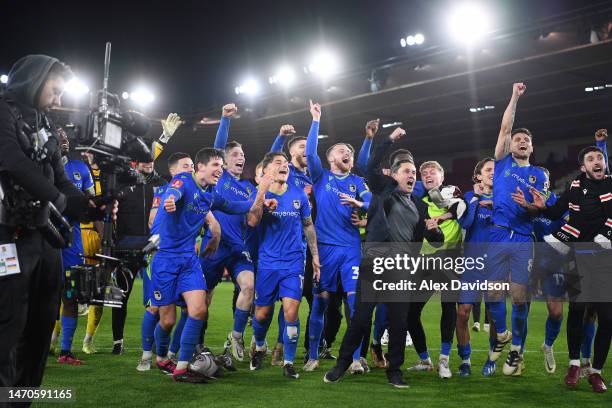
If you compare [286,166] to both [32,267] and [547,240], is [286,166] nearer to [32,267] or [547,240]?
[547,240]

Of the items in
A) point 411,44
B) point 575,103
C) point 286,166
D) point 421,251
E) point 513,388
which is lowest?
point 513,388

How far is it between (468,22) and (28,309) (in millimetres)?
18537

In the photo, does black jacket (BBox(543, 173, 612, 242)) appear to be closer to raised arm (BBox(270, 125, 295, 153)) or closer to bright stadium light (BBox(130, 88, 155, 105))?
raised arm (BBox(270, 125, 295, 153))

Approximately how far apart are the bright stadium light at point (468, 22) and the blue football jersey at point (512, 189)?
42.7 feet

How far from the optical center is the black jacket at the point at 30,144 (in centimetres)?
336

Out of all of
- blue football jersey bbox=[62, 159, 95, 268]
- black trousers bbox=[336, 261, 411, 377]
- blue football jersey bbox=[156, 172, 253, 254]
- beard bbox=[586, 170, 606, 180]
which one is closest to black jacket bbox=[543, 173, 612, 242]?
beard bbox=[586, 170, 606, 180]

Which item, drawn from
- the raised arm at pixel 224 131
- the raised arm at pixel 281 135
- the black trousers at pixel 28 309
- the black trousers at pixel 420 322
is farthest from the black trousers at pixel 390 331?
the black trousers at pixel 28 309

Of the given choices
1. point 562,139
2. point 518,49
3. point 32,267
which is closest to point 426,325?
point 32,267

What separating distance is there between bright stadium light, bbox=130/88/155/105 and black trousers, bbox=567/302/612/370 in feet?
82.0

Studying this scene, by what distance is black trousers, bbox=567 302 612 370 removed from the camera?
19.1 ft

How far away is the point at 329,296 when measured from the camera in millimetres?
7227

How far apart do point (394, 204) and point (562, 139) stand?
24258mm

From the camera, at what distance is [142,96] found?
96.0ft

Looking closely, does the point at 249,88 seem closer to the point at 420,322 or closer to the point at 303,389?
the point at 420,322
